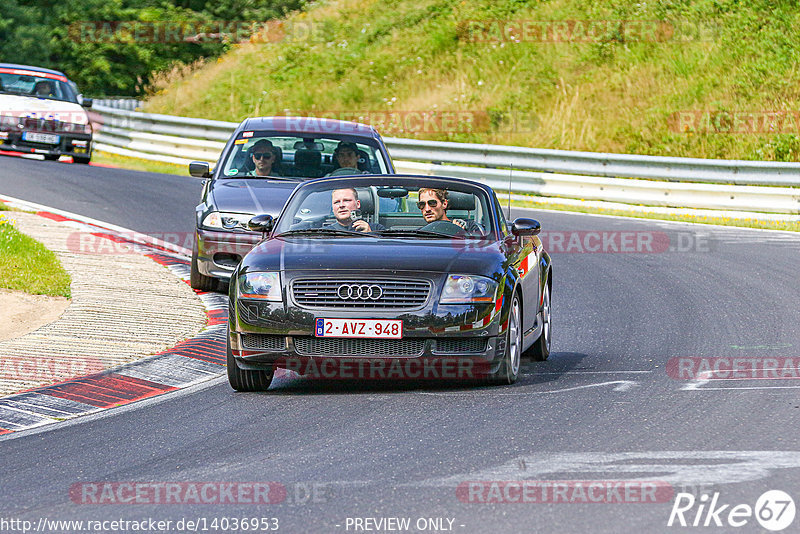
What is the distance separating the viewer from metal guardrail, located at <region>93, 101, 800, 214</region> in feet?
72.7

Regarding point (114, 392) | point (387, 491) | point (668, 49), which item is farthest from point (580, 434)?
point (668, 49)

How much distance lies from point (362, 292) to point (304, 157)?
605cm

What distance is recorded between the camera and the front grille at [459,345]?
8625mm

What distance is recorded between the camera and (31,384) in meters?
9.12

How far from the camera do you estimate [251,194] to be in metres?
13.7

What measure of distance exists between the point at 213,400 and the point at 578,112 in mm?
22592

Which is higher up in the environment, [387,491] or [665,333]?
[387,491]

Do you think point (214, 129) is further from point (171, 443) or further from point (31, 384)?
point (171, 443)

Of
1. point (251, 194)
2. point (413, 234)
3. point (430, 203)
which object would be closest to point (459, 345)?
point (413, 234)

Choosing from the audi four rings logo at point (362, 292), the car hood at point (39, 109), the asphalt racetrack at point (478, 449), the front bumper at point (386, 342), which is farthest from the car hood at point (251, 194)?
the car hood at point (39, 109)

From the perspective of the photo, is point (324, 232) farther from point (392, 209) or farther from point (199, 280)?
point (199, 280)

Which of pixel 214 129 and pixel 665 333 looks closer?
pixel 665 333

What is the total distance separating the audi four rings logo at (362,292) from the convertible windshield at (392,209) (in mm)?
989

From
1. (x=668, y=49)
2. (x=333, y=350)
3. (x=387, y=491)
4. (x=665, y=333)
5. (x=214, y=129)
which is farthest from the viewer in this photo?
(x=668, y=49)
